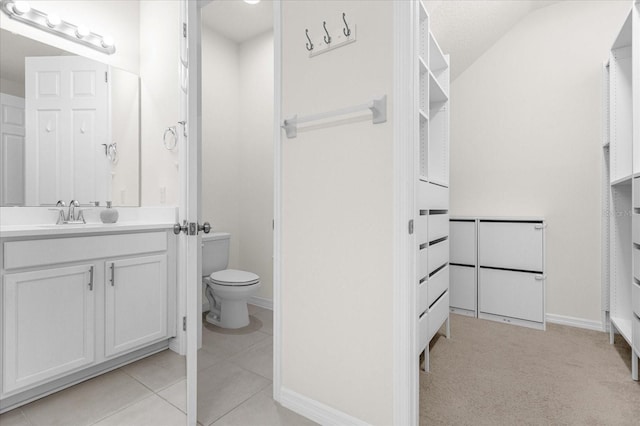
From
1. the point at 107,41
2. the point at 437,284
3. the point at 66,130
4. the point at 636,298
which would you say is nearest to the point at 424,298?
the point at 437,284

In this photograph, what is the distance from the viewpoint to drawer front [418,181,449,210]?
5.43ft

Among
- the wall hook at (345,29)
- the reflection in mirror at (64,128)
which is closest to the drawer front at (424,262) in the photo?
the wall hook at (345,29)

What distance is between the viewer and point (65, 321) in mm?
1686

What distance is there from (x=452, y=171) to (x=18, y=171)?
134 inches

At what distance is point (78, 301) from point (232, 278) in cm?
98

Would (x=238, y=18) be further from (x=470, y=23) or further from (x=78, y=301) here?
(x=78, y=301)

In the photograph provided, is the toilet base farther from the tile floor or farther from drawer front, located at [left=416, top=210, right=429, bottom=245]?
drawer front, located at [left=416, top=210, right=429, bottom=245]

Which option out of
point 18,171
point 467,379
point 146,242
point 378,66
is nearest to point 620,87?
point 378,66

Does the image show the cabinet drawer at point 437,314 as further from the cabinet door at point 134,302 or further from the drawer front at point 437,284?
the cabinet door at point 134,302

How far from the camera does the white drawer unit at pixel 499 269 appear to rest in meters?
2.59

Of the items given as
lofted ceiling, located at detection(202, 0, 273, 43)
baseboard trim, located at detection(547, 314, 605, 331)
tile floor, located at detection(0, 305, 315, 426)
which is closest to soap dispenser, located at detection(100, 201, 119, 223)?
tile floor, located at detection(0, 305, 315, 426)

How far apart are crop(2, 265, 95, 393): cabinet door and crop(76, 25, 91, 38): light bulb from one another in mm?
1597

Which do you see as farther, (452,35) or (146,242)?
(452,35)

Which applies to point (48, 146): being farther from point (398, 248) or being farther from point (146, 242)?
point (398, 248)
